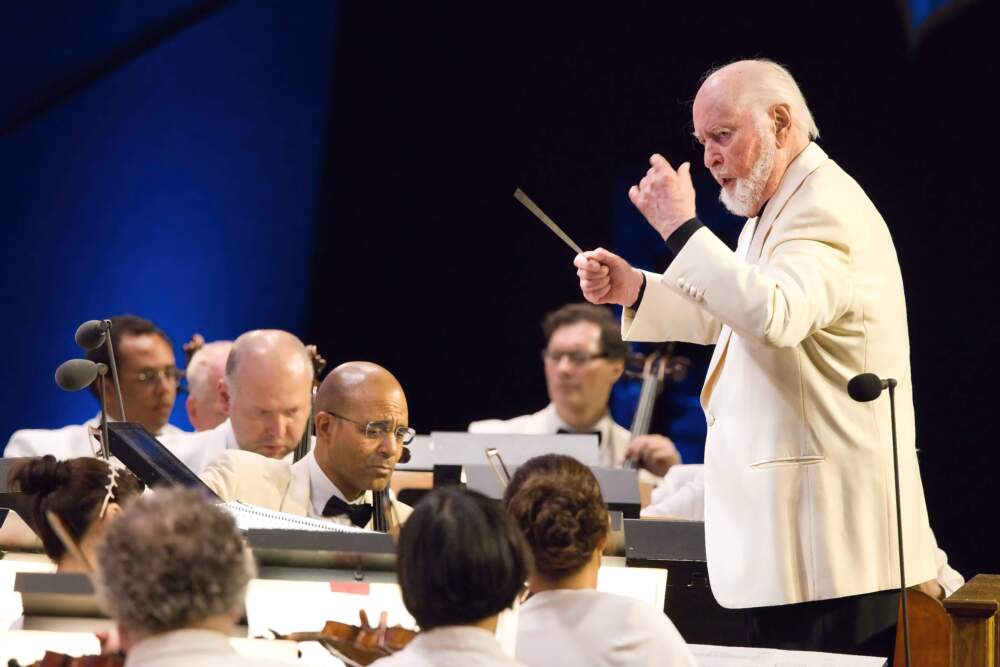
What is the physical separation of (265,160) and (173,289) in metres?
0.75

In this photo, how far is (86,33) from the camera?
6.14m

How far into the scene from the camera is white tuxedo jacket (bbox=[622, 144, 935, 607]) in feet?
9.06

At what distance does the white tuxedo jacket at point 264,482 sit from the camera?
381 centimetres

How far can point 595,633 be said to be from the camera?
7.19ft

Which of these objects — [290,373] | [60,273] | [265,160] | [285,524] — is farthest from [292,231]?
[285,524]

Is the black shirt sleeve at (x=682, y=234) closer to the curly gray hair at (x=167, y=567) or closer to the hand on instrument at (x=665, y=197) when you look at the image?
the hand on instrument at (x=665, y=197)

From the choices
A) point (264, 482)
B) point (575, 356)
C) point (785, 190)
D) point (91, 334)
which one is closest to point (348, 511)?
point (264, 482)

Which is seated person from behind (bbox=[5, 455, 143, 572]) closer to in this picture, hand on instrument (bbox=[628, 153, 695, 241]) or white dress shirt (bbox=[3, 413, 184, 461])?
hand on instrument (bbox=[628, 153, 695, 241])

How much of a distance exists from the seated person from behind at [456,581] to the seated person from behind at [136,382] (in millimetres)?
3843

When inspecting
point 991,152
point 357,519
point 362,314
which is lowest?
point 357,519

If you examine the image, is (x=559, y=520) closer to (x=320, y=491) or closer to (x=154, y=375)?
(x=320, y=491)

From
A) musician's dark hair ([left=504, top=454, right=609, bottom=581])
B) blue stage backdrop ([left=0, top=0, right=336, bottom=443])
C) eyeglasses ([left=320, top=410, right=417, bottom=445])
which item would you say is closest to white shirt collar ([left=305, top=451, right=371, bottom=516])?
eyeglasses ([left=320, top=410, right=417, bottom=445])

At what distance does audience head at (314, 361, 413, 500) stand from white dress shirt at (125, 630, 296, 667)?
228 centimetres

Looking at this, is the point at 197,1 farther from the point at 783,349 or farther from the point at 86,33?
the point at 783,349
